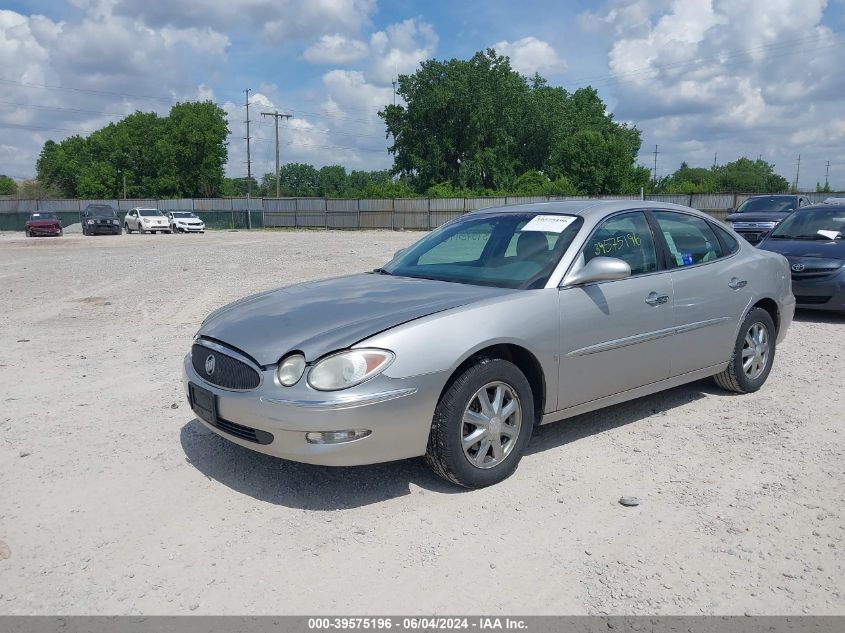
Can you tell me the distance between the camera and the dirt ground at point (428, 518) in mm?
3002

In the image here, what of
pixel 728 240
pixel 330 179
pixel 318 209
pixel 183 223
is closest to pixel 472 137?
pixel 318 209

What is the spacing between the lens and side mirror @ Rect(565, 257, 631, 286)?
4363mm

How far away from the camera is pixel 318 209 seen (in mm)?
51438

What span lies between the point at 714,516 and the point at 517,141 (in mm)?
70865

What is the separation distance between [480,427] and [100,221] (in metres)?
39.9

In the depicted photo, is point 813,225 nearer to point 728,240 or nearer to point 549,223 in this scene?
point 728,240

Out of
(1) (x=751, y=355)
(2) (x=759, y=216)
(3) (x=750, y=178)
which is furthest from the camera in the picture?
(3) (x=750, y=178)

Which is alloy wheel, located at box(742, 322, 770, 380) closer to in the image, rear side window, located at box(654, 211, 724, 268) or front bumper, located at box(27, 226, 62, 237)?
rear side window, located at box(654, 211, 724, 268)

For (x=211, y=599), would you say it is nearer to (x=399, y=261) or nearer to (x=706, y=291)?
(x=399, y=261)

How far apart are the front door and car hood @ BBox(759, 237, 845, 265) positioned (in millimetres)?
5375

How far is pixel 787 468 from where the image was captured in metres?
4.32

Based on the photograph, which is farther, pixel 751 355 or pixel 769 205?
pixel 769 205

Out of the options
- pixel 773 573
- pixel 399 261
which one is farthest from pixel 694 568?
pixel 399 261

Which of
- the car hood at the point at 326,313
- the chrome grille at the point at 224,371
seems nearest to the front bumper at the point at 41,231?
the car hood at the point at 326,313
